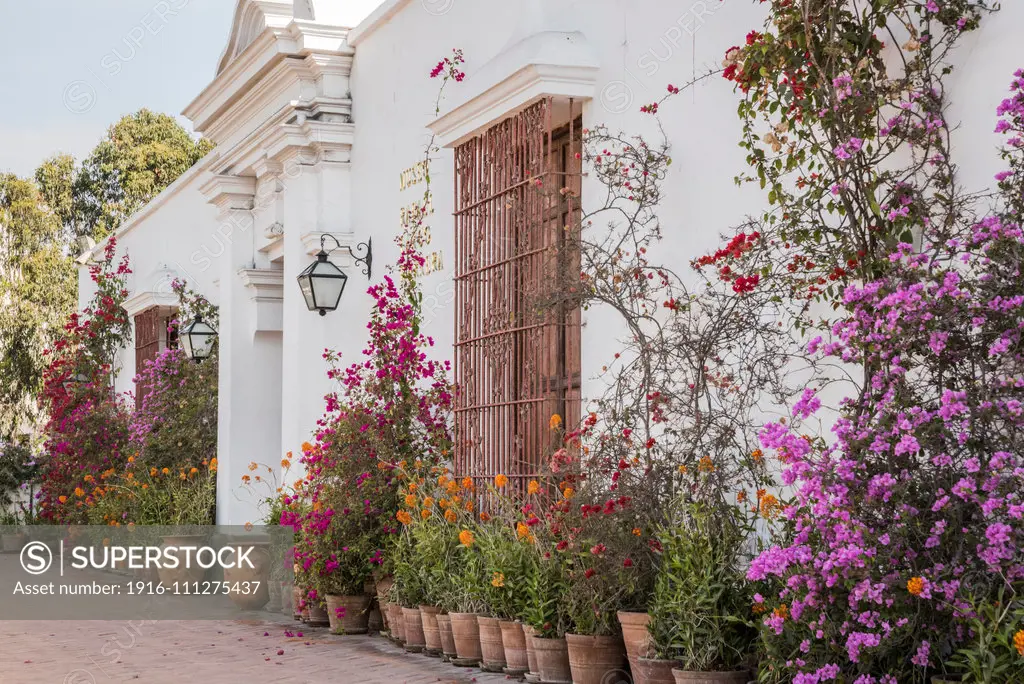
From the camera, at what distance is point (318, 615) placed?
963 cm

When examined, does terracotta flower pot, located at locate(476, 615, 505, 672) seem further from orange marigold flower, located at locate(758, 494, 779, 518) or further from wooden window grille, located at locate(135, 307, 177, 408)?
wooden window grille, located at locate(135, 307, 177, 408)

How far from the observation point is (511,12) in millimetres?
8695

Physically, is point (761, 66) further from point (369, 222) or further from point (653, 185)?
point (369, 222)

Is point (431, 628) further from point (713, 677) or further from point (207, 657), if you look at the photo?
point (713, 677)

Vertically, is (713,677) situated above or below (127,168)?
below

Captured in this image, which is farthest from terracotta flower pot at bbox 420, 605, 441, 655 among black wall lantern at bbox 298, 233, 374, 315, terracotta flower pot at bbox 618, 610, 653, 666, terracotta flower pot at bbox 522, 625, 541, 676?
black wall lantern at bbox 298, 233, 374, 315

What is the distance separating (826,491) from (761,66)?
1.93 metres

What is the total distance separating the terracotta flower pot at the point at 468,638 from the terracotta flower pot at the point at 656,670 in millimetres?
1830

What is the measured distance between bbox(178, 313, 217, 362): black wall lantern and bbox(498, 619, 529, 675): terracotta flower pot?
8442mm

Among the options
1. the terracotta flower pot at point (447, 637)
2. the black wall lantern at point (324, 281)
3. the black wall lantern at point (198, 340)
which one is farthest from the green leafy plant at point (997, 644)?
the black wall lantern at point (198, 340)

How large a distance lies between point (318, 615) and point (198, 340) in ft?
18.4

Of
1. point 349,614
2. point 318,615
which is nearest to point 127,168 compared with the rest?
point 318,615

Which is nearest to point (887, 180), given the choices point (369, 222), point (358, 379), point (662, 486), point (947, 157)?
point (947, 157)

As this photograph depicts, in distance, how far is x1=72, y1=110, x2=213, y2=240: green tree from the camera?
3045 centimetres
